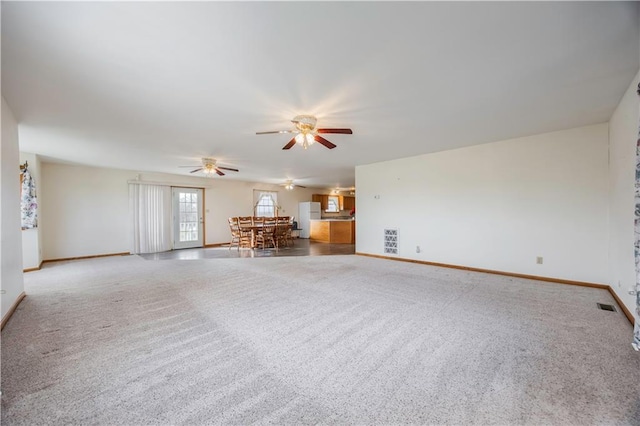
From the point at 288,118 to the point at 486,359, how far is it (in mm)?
3194

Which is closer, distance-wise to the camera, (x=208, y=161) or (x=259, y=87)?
(x=259, y=87)

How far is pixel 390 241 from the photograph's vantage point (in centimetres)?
622

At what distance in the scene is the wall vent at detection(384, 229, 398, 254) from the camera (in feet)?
20.1

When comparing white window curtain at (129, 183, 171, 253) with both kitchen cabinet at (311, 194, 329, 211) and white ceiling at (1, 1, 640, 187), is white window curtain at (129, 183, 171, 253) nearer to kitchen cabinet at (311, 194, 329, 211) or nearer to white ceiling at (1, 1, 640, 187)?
white ceiling at (1, 1, 640, 187)

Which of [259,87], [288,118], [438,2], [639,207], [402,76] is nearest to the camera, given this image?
[438,2]

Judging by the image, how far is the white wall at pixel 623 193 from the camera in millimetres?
2623

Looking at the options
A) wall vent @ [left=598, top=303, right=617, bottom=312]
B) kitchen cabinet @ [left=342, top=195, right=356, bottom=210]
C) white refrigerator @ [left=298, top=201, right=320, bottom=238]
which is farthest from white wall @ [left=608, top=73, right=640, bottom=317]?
kitchen cabinet @ [left=342, top=195, right=356, bottom=210]

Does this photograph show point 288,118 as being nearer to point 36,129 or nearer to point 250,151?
point 250,151

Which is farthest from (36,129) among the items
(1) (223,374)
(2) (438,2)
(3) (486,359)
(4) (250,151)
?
(3) (486,359)

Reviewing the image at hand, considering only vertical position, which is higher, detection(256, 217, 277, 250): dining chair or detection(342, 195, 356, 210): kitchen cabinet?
Result: detection(342, 195, 356, 210): kitchen cabinet

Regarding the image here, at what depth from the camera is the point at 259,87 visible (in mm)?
2547

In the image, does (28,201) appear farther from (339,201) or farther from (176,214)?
(339,201)

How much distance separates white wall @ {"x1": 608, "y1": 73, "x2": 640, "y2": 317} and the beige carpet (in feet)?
1.26

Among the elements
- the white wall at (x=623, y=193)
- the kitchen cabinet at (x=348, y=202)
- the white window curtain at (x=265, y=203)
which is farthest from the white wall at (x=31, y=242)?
the kitchen cabinet at (x=348, y=202)
